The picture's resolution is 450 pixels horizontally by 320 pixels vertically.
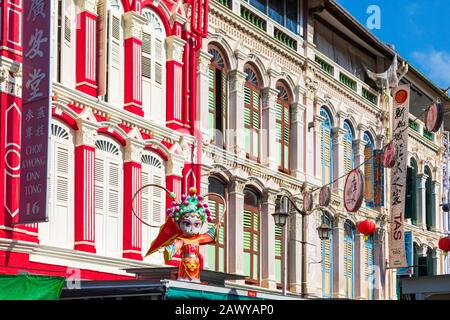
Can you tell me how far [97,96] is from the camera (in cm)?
2188

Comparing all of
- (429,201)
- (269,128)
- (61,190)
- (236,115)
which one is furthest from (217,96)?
(429,201)

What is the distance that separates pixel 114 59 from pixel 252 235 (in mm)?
7588

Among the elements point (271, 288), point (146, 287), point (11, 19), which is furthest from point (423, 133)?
point (146, 287)

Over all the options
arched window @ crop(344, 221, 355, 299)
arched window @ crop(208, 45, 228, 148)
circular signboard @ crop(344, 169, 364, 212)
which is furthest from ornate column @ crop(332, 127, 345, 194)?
arched window @ crop(208, 45, 228, 148)

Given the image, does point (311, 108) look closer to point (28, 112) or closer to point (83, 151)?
point (83, 151)

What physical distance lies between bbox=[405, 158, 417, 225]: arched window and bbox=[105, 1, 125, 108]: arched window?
18576mm

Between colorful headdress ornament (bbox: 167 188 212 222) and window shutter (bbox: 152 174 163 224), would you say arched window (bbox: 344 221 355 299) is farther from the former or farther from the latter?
colorful headdress ornament (bbox: 167 188 212 222)

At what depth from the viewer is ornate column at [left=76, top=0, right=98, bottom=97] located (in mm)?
21516

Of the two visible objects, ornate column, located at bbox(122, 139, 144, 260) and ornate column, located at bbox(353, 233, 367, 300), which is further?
ornate column, located at bbox(353, 233, 367, 300)

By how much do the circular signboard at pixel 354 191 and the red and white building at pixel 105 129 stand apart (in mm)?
4288

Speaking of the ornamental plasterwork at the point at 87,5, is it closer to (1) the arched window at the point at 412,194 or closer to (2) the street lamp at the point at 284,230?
(2) the street lamp at the point at 284,230

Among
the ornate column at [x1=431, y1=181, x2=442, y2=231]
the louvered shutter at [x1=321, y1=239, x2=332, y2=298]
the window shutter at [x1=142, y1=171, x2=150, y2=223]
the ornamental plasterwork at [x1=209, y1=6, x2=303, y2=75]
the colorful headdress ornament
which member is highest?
the ornamental plasterwork at [x1=209, y1=6, x2=303, y2=75]
